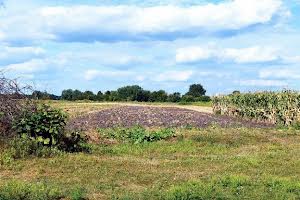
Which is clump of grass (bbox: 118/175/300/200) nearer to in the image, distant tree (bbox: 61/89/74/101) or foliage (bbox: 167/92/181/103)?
distant tree (bbox: 61/89/74/101)

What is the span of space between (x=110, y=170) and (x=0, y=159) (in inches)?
99.9

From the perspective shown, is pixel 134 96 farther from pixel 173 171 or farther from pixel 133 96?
pixel 173 171

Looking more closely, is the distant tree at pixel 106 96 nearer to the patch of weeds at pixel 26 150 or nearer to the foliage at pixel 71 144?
the foliage at pixel 71 144

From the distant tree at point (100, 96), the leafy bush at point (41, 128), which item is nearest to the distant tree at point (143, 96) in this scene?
the distant tree at point (100, 96)

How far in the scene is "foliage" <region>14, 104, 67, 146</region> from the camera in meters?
14.9

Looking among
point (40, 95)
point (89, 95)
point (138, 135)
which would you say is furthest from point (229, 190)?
point (89, 95)

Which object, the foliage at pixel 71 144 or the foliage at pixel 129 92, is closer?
the foliage at pixel 71 144

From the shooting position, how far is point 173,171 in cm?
1327

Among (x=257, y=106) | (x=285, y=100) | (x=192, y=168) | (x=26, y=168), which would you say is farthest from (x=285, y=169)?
Result: (x=257, y=106)

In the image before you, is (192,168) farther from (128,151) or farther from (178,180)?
(128,151)

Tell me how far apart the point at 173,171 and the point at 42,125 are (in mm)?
3685

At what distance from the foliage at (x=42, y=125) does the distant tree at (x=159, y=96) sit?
65.4 m

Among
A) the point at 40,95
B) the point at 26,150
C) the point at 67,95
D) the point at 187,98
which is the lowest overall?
the point at 26,150

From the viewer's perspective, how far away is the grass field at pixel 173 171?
34.6 ft
